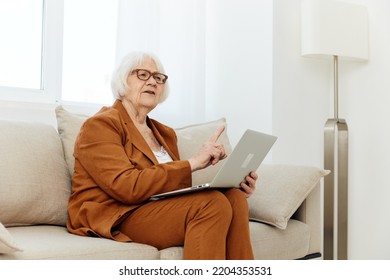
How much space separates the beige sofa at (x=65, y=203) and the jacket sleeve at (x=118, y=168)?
0.62ft

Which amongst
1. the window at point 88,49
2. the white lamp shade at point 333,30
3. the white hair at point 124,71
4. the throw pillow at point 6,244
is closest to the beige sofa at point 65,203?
the throw pillow at point 6,244

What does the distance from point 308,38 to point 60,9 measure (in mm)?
1353

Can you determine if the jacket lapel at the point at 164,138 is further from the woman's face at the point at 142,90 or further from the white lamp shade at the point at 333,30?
the white lamp shade at the point at 333,30

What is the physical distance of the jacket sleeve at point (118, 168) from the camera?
80.7 inches

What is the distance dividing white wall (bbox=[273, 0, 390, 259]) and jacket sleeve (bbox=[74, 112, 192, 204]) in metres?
1.33

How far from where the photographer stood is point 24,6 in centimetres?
306

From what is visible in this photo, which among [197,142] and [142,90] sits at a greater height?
[142,90]

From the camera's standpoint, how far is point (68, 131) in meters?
2.47

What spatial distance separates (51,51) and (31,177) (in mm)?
1086

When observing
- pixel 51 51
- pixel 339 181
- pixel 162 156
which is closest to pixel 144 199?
pixel 162 156

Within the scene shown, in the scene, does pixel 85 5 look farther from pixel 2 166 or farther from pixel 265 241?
pixel 265 241

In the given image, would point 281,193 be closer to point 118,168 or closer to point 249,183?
point 249,183

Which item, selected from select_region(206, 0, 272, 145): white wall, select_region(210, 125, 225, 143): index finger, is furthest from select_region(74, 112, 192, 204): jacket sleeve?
select_region(206, 0, 272, 145): white wall
